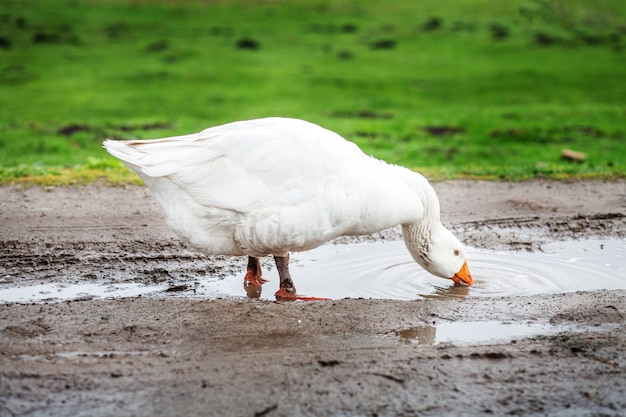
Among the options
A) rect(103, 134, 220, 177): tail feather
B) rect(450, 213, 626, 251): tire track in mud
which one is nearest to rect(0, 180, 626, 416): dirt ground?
rect(103, 134, 220, 177): tail feather

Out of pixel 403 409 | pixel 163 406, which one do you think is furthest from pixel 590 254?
pixel 163 406

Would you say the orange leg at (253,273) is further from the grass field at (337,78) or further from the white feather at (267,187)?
the grass field at (337,78)

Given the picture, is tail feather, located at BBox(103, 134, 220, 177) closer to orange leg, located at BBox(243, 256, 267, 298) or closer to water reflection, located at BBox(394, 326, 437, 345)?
orange leg, located at BBox(243, 256, 267, 298)

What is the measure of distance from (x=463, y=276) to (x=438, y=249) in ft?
1.19

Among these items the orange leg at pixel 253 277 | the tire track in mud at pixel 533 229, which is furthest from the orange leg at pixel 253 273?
the tire track in mud at pixel 533 229

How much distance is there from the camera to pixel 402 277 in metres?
7.43

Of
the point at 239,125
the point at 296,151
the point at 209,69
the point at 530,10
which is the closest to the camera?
the point at 296,151

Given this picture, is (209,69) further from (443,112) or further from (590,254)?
(590,254)

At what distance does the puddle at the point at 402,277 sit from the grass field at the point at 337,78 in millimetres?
2895

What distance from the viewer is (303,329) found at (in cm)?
573

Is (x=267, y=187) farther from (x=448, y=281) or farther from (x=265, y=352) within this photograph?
(x=448, y=281)

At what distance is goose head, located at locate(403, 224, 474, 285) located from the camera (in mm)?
6832

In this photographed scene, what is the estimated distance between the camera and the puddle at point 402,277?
22.3ft

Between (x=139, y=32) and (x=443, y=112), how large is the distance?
44.0 ft
